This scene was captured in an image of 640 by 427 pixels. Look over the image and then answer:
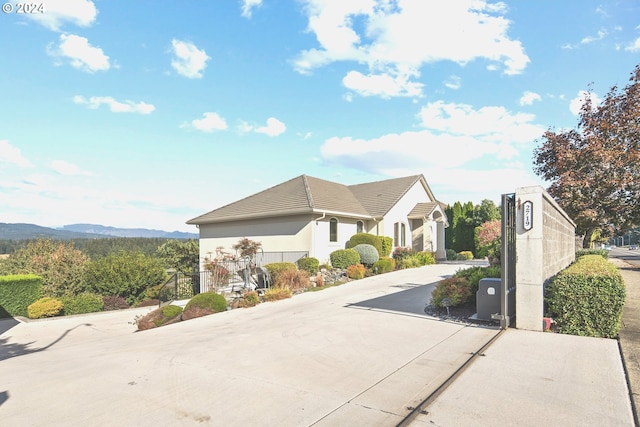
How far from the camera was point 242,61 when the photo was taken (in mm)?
14102

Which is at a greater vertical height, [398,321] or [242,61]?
[242,61]

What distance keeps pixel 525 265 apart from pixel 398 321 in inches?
113

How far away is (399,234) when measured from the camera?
84.1 ft

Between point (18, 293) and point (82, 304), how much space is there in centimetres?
257

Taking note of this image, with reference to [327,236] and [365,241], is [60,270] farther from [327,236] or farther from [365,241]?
[365,241]

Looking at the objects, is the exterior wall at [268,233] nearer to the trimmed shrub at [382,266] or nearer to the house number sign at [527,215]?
the trimmed shrub at [382,266]

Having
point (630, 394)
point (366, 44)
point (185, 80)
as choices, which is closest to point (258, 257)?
point (185, 80)

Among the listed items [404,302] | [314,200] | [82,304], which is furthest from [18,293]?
[404,302]

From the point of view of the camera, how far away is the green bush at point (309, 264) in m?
18.2

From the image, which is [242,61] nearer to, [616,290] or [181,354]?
[181,354]

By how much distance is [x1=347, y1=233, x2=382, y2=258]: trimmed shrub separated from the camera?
21.4 meters

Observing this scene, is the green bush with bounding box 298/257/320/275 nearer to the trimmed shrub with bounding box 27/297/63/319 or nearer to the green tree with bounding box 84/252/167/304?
the green tree with bounding box 84/252/167/304

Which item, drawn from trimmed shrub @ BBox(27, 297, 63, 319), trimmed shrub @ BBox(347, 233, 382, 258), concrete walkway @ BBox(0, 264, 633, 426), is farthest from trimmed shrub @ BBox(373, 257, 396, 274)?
trimmed shrub @ BBox(27, 297, 63, 319)

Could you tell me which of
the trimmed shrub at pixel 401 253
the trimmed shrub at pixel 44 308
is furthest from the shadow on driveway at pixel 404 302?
the trimmed shrub at pixel 44 308
